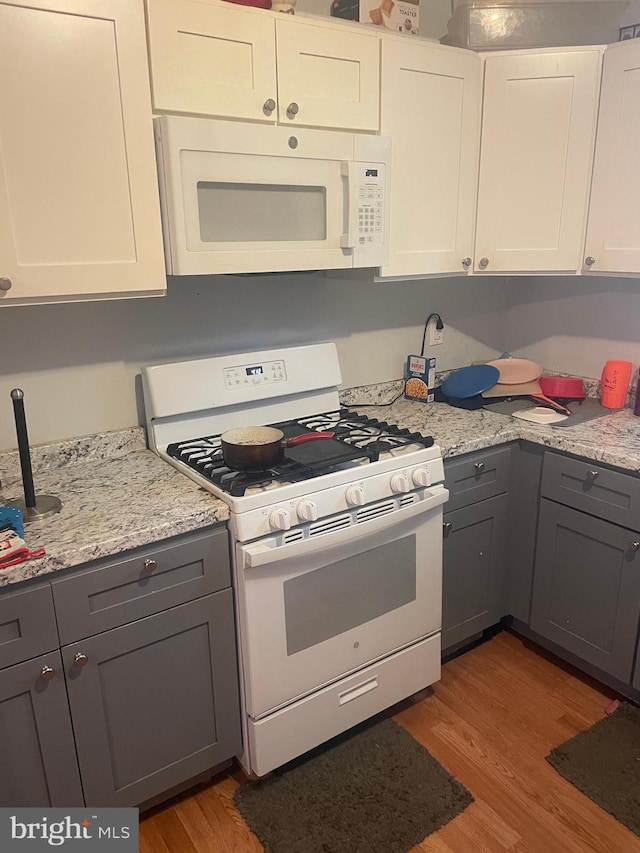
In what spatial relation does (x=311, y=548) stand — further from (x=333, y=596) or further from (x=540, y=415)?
(x=540, y=415)

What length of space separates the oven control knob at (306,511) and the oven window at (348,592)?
179 millimetres

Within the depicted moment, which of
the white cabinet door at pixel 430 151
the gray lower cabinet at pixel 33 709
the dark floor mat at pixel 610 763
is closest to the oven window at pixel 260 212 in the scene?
the white cabinet door at pixel 430 151

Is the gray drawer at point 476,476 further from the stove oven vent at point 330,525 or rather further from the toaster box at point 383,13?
the toaster box at point 383,13

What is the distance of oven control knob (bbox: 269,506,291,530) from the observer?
1607 millimetres

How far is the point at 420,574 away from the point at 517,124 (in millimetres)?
1544

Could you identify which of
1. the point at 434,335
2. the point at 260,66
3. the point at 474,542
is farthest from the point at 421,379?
the point at 260,66

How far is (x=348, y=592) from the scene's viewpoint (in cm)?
182

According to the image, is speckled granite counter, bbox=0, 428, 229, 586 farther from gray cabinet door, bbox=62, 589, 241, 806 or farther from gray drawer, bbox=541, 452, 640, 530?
gray drawer, bbox=541, 452, 640, 530

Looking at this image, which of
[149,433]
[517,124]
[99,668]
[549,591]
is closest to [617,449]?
[549,591]

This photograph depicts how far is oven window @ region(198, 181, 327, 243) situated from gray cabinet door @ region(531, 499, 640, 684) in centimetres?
125

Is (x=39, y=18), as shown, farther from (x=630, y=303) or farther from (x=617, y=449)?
(x=630, y=303)

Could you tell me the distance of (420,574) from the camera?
199 centimetres

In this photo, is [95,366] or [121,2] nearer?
[121,2]

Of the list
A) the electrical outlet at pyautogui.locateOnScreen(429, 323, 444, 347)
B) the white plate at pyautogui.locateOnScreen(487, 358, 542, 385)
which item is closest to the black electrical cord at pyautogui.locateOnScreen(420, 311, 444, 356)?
the electrical outlet at pyautogui.locateOnScreen(429, 323, 444, 347)
